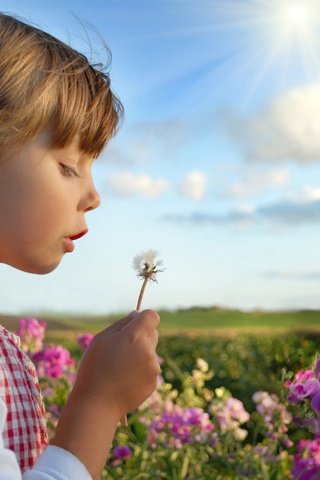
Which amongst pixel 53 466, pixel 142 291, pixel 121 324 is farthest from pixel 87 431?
pixel 142 291

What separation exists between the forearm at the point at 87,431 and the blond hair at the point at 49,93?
51 cm

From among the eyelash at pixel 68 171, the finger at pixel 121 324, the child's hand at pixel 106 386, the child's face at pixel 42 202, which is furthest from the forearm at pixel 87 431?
the eyelash at pixel 68 171

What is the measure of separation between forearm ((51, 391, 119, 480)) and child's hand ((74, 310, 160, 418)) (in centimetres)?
1

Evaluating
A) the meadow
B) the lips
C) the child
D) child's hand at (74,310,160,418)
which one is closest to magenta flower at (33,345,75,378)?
the meadow

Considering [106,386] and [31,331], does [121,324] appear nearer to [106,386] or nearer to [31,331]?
[106,386]

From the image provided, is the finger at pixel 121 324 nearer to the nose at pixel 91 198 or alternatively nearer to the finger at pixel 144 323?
the finger at pixel 144 323

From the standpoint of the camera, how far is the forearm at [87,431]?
4.74 ft

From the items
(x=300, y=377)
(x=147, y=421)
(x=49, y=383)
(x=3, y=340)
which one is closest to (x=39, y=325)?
(x=49, y=383)

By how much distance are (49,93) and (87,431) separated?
670mm

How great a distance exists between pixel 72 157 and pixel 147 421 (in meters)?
2.32

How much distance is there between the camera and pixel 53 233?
5.29 ft

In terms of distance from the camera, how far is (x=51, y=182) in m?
1.58

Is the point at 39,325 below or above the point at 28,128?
below

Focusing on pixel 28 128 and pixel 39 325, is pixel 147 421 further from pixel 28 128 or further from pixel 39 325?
pixel 28 128
